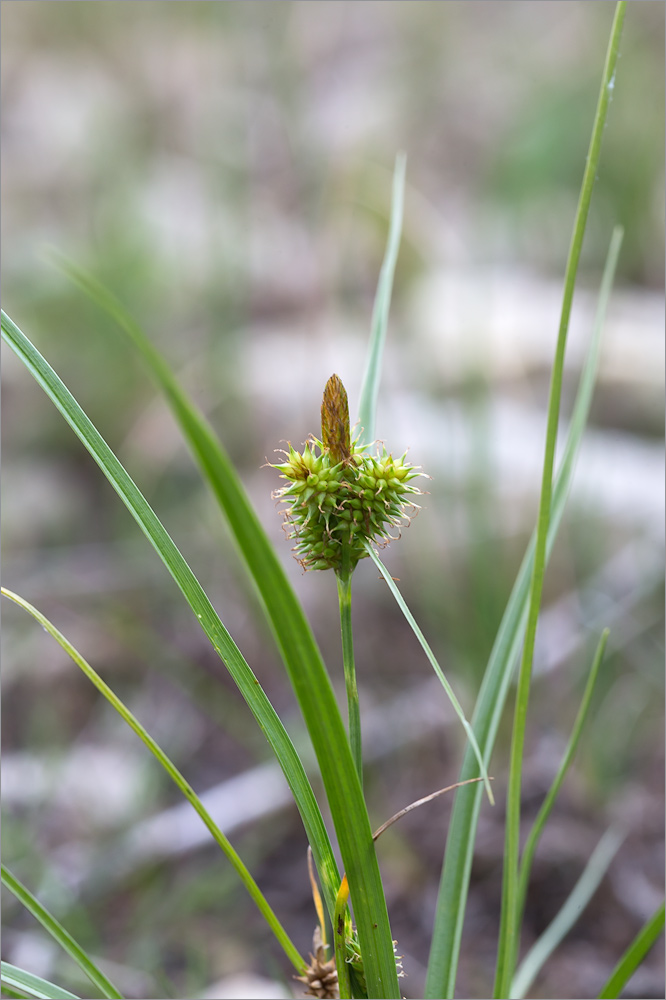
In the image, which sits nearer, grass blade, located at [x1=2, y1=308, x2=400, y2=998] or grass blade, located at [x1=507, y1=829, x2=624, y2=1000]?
grass blade, located at [x1=2, y1=308, x2=400, y2=998]

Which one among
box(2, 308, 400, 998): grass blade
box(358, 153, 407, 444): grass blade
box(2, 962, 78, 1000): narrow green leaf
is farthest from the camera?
box(358, 153, 407, 444): grass blade

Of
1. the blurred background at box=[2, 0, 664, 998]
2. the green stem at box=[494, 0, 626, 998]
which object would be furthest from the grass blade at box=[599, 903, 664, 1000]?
the blurred background at box=[2, 0, 664, 998]

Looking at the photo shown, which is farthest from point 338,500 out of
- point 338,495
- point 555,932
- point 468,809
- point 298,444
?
point 298,444

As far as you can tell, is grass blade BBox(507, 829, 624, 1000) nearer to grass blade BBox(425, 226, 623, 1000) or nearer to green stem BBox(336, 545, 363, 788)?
grass blade BBox(425, 226, 623, 1000)

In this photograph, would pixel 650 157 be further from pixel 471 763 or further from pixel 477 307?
pixel 471 763

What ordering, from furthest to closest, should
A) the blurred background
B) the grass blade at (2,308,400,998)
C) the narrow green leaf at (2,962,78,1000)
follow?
1. the blurred background
2. the narrow green leaf at (2,962,78,1000)
3. the grass blade at (2,308,400,998)

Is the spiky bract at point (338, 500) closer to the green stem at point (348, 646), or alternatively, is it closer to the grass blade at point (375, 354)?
the green stem at point (348, 646)

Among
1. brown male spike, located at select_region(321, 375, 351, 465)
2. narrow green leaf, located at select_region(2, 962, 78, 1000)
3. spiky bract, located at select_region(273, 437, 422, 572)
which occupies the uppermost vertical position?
brown male spike, located at select_region(321, 375, 351, 465)

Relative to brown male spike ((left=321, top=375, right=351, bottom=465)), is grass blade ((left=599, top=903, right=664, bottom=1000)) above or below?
below
